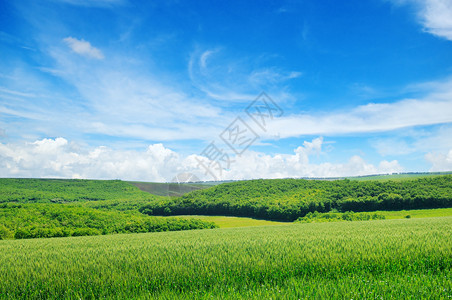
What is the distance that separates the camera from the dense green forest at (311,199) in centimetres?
10106

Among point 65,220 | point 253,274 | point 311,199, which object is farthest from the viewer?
point 311,199

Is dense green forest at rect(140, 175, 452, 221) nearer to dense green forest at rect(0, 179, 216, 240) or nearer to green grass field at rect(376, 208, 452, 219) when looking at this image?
green grass field at rect(376, 208, 452, 219)

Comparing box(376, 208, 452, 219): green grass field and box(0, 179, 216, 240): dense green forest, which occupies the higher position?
box(0, 179, 216, 240): dense green forest

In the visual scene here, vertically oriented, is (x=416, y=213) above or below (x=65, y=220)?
below

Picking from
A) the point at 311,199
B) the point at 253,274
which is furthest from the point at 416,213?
the point at 253,274

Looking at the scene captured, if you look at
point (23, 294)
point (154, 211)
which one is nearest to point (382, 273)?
point (23, 294)

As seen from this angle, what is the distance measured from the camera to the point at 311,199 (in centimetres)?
11869

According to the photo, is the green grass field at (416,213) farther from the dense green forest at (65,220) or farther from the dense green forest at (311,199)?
the dense green forest at (65,220)

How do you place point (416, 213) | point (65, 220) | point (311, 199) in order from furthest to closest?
point (311, 199), point (416, 213), point (65, 220)

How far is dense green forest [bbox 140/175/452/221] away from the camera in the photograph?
101062 millimetres

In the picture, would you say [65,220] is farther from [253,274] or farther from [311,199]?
[311,199]

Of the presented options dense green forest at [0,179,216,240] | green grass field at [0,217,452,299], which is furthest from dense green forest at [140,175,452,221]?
green grass field at [0,217,452,299]

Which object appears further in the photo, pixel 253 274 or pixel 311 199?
pixel 311 199

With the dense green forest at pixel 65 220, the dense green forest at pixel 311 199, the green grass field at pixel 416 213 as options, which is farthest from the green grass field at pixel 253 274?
the dense green forest at pixel 311 199
